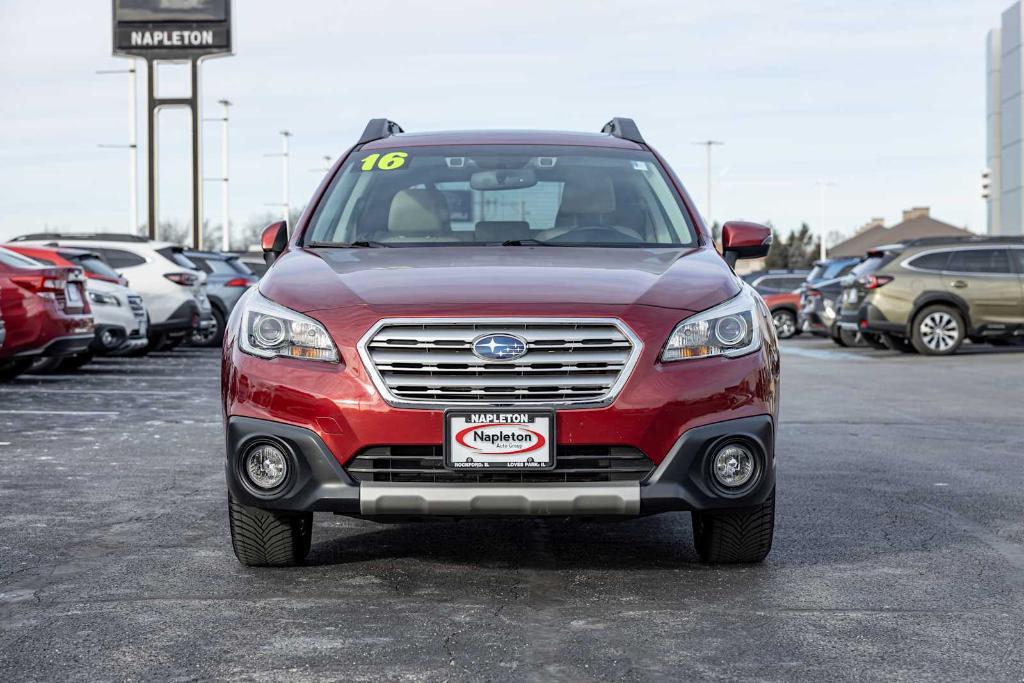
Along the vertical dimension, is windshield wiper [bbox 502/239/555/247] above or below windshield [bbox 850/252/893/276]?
below

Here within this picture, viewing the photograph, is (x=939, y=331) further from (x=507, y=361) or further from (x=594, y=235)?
(x=507, y=361)

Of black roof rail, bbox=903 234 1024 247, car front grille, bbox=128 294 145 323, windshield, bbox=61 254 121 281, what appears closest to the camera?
windshield, bbox=61 254 121 281

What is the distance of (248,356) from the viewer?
16.6ft

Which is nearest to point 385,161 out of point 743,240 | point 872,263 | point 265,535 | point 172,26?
point 743,240

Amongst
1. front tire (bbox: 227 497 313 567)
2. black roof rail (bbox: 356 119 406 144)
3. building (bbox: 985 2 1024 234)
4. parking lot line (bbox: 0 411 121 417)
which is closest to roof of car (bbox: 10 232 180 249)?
parking lot line (bbox: 0 411 121 417)

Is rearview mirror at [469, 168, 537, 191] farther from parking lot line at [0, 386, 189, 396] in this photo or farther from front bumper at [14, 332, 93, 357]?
front bumper at [14, 332, 93, 357]

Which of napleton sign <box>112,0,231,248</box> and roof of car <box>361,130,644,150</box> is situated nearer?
roof of car <box>361,130,644,150</box>

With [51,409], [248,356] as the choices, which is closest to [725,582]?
[248,356]

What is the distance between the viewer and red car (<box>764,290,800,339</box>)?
33.3m

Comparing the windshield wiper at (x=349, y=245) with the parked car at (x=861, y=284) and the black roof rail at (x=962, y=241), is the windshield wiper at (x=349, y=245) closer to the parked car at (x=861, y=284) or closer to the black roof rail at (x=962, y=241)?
the parked car at (x=861, y=284)

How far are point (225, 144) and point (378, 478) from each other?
7058cm

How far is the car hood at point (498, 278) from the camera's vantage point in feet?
16.4

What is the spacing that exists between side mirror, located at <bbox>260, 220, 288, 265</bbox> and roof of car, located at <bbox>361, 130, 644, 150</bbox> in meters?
0.65

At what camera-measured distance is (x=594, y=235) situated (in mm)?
6160
